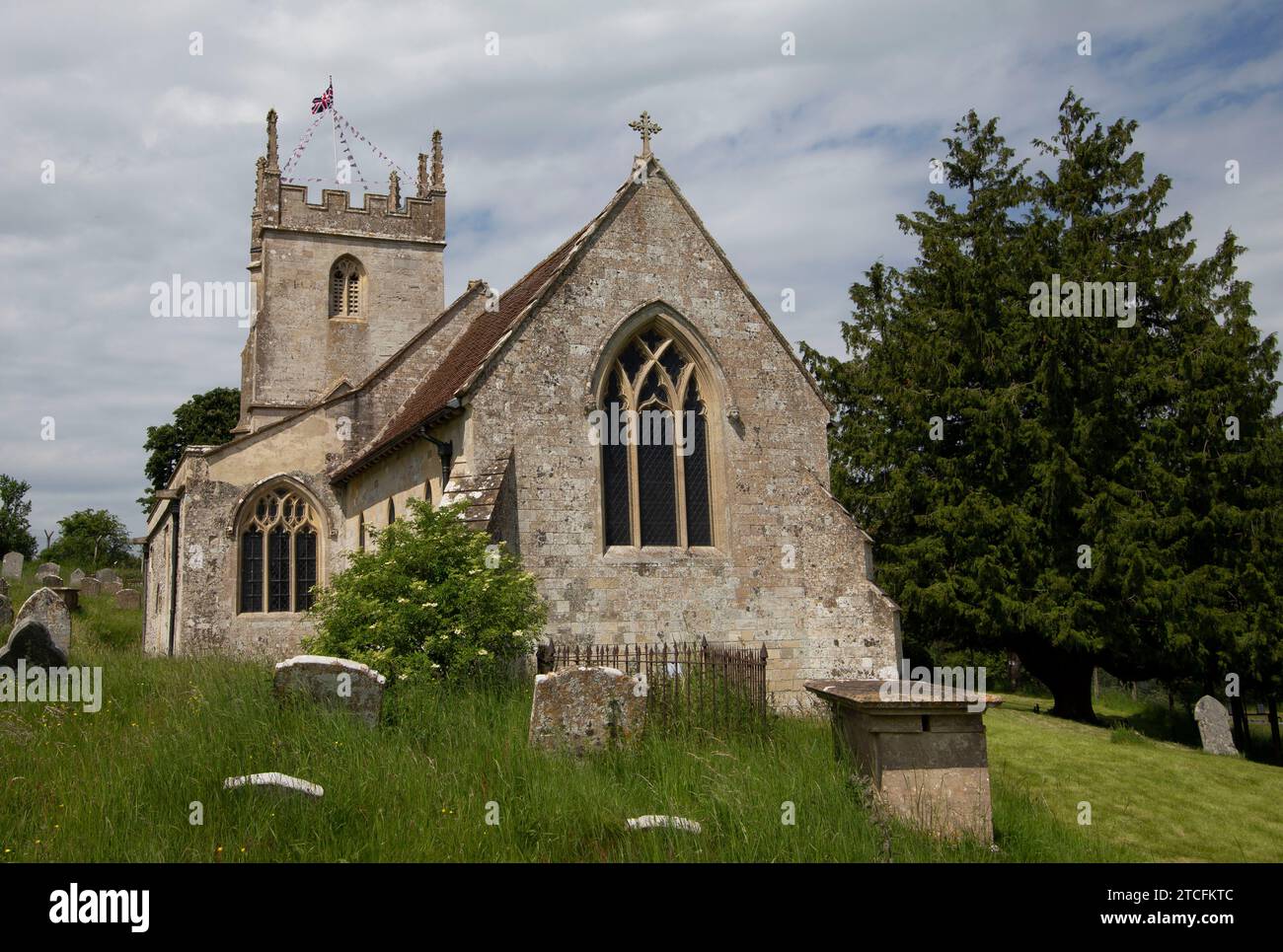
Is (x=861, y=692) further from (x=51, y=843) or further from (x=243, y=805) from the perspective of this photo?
(x=51, y=843)

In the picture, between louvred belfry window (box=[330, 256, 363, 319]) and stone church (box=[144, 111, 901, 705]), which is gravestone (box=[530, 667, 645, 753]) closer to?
stone church (box=[144, 111, 901, 705])

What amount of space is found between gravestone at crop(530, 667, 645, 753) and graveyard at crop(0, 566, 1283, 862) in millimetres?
143

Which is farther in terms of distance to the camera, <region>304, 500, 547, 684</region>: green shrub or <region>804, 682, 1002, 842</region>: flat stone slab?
<region>304, 500, 547, 684</region>: green shrub

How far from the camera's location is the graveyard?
20.8 feet

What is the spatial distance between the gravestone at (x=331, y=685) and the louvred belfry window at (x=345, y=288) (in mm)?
20198

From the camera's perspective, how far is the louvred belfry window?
2720 centimetres

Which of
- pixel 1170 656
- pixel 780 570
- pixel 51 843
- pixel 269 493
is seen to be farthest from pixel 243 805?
pixel 1170 656

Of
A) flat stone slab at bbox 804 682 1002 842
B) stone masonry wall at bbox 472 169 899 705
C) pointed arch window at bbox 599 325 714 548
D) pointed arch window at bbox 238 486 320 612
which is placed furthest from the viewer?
pointed arch window at bbox 238 486 320 612

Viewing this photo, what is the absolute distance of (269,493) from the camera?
21.1 meters

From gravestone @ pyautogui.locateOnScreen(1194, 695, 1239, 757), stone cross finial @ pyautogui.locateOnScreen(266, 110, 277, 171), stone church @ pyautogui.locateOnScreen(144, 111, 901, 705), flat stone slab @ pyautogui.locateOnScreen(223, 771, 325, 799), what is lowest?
gravestone @ pyautogui.locateOnScreen(1194, 695, 1239, 757)

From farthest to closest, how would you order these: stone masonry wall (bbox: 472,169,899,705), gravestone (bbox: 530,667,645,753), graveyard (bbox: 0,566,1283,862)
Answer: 1. stone masonry wall (bbox: 472,169,899,705)
2. gravestone (bbox: 530,667,645,753)
3. graveyard (bbox: 0,566,1283,862)

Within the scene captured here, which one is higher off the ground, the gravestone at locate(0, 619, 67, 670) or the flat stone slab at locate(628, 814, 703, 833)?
the gravestone at locate(0, 619, 67, 670)

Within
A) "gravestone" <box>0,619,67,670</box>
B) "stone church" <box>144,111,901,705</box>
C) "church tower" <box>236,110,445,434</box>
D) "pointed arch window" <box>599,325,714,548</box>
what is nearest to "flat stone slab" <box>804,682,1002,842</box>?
"stone church" <box>144,111,901,705</box>
